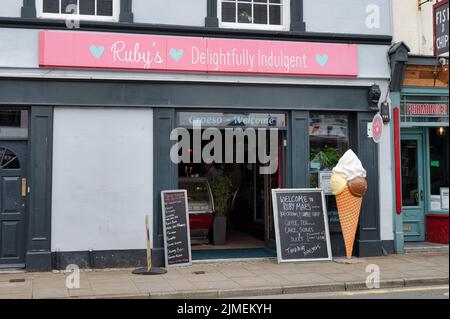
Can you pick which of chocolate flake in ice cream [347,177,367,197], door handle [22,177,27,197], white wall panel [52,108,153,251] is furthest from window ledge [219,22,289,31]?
door handle [22,177,27,197]

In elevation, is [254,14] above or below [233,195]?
above

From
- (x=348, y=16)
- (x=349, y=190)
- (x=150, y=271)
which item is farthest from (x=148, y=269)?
(x=348, y=16)

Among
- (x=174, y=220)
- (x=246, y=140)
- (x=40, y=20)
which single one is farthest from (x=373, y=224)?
(x=40, y=20)

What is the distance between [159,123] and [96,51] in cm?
180

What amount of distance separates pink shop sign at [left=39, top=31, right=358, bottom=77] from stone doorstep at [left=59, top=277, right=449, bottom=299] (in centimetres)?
443

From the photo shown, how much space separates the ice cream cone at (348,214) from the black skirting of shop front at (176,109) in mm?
589

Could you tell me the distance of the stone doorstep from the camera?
794 cm

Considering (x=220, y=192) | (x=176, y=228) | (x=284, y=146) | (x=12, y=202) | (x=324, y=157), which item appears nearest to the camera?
(x=12, y=202)

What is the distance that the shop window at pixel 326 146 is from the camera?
36.8ft

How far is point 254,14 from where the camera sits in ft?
36.9

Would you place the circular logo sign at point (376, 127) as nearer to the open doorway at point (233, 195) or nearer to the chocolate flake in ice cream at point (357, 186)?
the chocolate flake in ice cream at point (357, 186)

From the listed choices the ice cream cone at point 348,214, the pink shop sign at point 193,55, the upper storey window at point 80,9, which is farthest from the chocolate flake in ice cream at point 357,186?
the upper storey window at point 80,9

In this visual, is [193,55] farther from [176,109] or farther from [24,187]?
[24,187]

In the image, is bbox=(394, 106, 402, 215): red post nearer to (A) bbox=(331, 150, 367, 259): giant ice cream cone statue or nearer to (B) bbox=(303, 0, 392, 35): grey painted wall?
(A) bbox=(331, 150, 367, 259): giant ice cream cone statue
